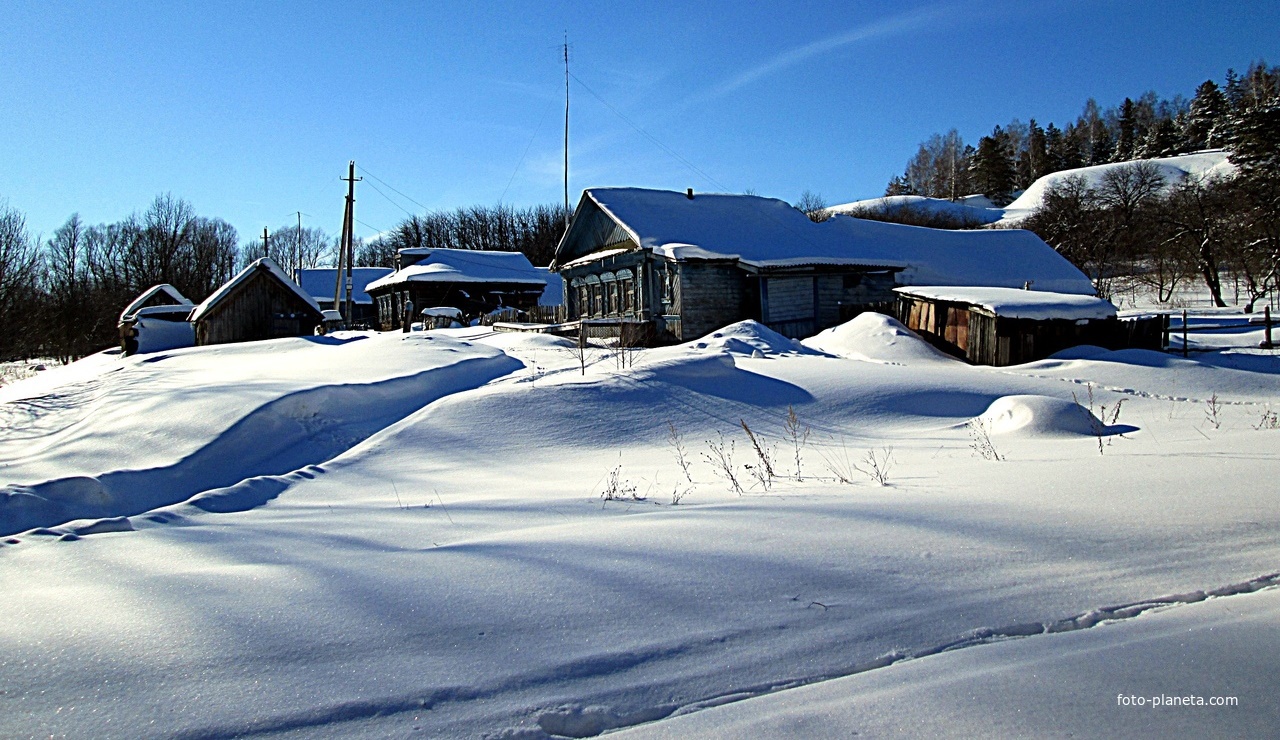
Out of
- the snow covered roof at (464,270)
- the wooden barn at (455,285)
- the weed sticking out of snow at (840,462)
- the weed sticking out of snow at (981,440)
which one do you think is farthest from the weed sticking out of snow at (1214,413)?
the snow covered roof at (464,270)

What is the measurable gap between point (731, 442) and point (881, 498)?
417 cm

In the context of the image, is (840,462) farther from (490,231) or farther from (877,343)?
(490,231)

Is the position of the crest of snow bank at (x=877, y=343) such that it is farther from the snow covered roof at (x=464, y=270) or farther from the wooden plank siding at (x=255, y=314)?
the snow covered roof at (x=464, y=270)

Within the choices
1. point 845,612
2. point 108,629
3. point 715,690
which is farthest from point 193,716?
point 845,612

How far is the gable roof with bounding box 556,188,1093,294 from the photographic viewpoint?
2458 cm

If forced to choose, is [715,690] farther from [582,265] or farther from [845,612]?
[582,265]

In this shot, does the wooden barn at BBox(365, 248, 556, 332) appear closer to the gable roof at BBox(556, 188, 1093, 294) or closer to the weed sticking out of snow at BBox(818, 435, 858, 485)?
Answer: the gable roof at BBox(556, 188, 1093, 294)

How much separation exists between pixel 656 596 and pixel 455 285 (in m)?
37.4

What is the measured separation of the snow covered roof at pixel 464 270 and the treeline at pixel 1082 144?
71.1 m

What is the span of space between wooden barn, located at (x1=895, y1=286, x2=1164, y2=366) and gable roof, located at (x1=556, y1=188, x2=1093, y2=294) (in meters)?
6.25

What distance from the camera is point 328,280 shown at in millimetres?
57344

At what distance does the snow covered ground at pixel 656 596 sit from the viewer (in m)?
2.25

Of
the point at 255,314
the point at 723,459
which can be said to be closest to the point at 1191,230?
the point at 723,459

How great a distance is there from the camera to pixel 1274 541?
3.43 m
